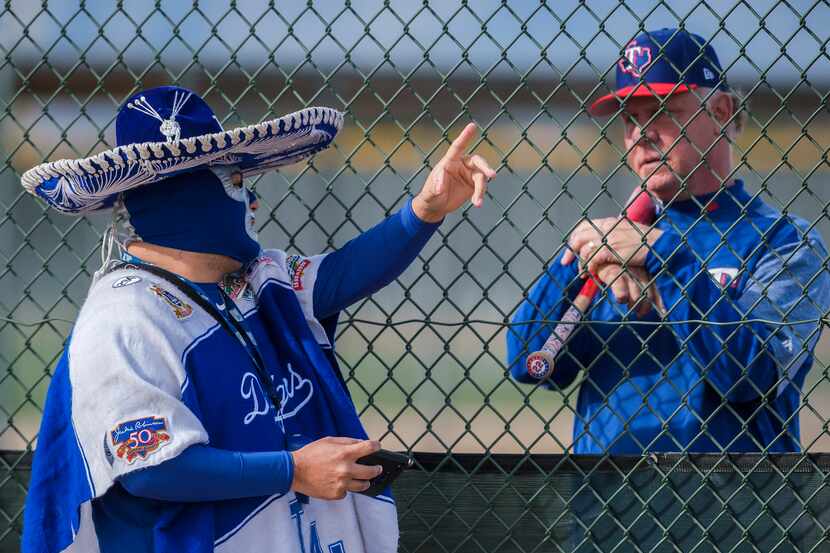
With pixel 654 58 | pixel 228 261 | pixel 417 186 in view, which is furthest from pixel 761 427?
pixel 417 186

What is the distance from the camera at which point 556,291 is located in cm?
292

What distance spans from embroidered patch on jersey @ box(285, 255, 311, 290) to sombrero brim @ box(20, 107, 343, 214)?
236 millimetres

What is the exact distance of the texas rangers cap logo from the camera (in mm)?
2877

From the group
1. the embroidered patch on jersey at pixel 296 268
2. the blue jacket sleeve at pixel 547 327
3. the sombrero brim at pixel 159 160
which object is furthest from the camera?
the blue jacket sleeve at pixel 547 327

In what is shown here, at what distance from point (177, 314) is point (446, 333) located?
8.05 metres

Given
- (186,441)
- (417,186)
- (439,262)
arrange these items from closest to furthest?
(186,441) < (417,186) < (439,262)

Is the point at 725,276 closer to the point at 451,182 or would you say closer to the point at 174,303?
the point at 451,182

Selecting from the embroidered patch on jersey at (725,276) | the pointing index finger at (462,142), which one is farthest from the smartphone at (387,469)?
the embroidered patch on jersey at (725,276)

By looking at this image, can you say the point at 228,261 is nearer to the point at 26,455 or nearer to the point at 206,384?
the point at 206,384

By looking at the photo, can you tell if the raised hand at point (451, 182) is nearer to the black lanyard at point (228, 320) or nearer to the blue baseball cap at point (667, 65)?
the black lanyard at point (228, 320)

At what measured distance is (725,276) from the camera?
9.29ft

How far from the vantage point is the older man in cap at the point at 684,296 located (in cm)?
277

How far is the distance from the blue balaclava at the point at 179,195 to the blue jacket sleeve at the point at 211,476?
0.47 metres

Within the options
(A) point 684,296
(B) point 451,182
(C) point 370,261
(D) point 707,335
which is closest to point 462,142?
(B) point 451,182
